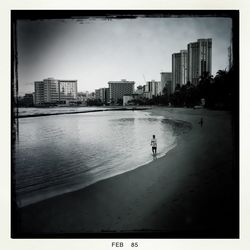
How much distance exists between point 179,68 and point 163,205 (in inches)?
58.3

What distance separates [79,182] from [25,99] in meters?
1.06

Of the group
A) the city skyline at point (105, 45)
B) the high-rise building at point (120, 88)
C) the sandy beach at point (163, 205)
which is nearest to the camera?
the sandy beach at point (163, 205)

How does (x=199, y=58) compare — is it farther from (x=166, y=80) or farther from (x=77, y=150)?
(x=77, y=150)

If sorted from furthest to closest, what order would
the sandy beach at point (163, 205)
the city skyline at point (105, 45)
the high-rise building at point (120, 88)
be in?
the high-rise building at point (120, 88), the city skyline at point (105, 45), the sandy beach at point (163, 205)

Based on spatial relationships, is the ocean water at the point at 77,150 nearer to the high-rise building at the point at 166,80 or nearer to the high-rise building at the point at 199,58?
the high-rise building at the point at 166,80

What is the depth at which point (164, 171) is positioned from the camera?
2777 millimetres

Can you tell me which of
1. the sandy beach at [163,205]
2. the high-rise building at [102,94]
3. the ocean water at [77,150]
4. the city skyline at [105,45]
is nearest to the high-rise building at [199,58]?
the city skyline at [105,45]

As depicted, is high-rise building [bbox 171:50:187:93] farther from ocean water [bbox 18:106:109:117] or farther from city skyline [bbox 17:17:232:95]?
ocean water [bbox 18:106:109:117]

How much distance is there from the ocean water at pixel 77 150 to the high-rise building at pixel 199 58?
0.69 m

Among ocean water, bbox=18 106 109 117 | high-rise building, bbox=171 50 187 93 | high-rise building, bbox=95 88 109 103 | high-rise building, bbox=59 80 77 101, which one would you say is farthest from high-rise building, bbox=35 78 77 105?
high-rise building, bbox=171 50 187 93

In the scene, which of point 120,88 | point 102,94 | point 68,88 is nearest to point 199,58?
point 120,88

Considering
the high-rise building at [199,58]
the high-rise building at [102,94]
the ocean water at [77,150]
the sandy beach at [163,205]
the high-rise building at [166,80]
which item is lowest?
the sandy beach at [163,205]

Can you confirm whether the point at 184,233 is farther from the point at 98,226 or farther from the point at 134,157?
the point at 134,157

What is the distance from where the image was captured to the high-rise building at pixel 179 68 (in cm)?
263
